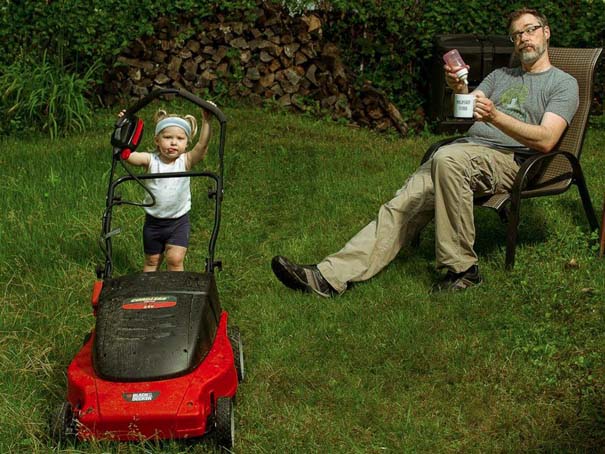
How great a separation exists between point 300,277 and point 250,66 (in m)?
4.77

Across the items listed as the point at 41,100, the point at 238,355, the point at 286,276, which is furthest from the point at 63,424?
the point at 41,100

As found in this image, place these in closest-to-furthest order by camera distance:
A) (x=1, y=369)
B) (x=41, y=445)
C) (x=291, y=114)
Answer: (x=41, y=445) → (x=1, y=369) → (x=291, y=114)

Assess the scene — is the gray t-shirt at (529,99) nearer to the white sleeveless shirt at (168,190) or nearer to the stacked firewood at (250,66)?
the white sleeveless shirt at (168,190)

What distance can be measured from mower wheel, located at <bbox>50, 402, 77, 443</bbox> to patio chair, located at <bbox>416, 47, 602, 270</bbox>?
2.60m

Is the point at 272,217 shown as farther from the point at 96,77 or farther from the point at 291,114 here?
the point at 96,77

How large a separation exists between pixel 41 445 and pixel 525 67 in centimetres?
339

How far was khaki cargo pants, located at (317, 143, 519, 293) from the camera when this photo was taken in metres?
5.04

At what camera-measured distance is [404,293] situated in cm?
506

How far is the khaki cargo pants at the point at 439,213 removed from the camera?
5039mm

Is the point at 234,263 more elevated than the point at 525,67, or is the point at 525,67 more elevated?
the point at 525,67

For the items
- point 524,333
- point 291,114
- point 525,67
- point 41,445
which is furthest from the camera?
point 291,114

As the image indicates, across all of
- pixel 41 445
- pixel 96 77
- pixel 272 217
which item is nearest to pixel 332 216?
pixel 272 217

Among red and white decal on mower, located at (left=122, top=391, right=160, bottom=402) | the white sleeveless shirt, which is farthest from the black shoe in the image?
red and white decal on mower, located at (left=122, top=391, right=160, bottom=402)

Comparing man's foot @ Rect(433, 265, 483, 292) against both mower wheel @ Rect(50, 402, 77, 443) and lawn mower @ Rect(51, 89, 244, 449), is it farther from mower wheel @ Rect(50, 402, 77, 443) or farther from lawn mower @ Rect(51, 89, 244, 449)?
mower wheel @ Rect(50, 402, 77, 443)
